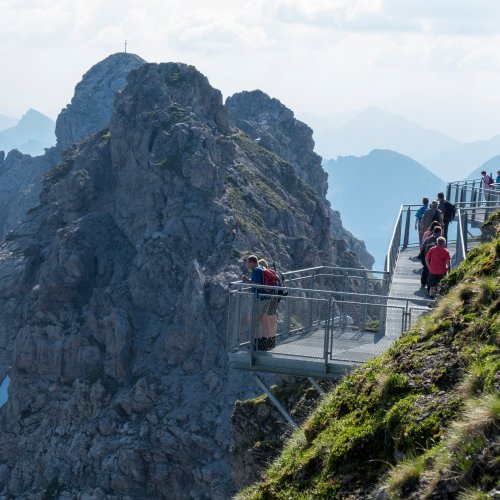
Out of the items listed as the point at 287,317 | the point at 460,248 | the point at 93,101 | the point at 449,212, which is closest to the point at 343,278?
the point at 460,248

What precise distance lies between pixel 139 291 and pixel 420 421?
94.1 m

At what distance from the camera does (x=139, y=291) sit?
102500 mm

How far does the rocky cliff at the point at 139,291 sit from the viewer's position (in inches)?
3381

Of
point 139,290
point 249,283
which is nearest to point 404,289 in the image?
point 249,283

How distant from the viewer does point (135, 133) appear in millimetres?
113375

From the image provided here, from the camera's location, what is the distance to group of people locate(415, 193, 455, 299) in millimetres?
21094

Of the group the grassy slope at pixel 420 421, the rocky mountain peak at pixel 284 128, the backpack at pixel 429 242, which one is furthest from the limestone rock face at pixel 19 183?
the grassy slope at pixel 420 421

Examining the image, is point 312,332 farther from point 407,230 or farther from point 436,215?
point 407,230

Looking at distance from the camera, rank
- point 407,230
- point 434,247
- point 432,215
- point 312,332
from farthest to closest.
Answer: point 407,230 → point 432,215 → point 312,332 → point 434,247

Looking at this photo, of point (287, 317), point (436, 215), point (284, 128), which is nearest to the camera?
point (287, 317)

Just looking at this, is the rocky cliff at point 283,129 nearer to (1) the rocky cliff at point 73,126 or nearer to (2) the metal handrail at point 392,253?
(1) the rocky cliff at point 73,126

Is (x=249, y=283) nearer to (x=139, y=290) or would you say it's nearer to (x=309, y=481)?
(x=309, y=481)

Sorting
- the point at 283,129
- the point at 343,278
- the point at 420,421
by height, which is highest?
the point at 283,129

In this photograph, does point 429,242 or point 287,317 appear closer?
point 287,317
